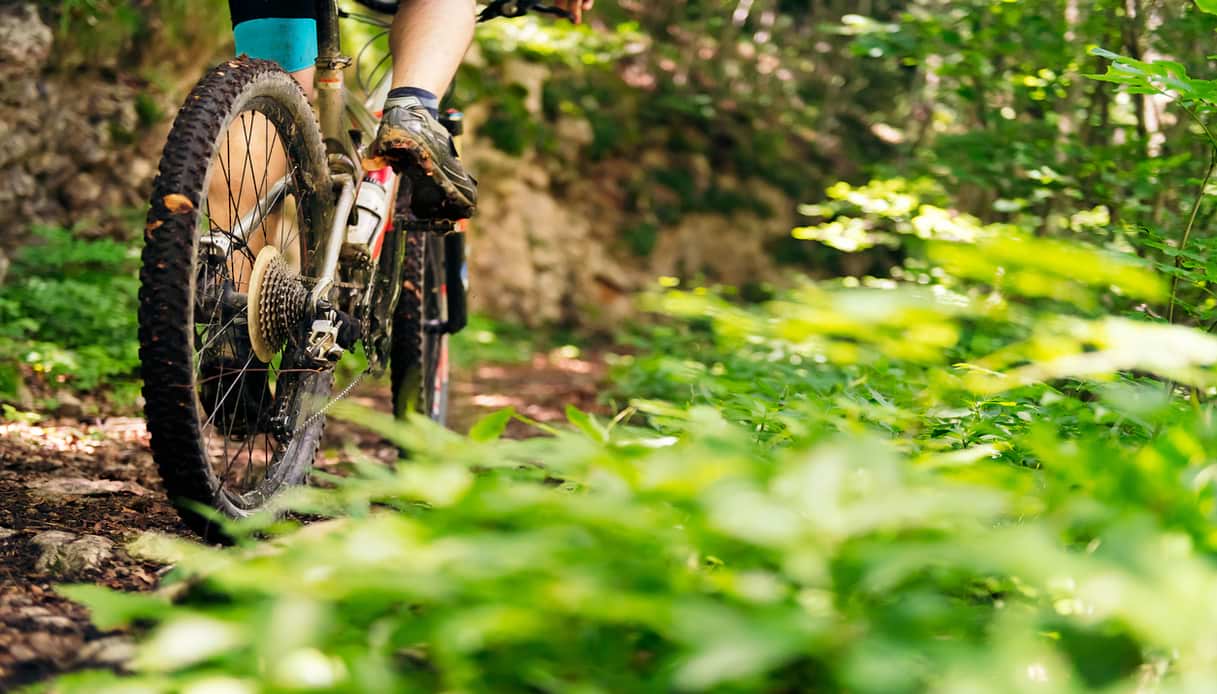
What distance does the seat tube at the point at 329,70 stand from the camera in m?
2.03

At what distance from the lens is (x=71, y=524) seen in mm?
1802

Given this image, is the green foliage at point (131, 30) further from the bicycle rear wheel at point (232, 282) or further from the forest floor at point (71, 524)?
the bicycle rear wheel at point (232, 282)

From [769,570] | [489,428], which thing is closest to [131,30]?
[489,428]

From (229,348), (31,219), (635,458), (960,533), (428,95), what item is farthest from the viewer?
(31,219)

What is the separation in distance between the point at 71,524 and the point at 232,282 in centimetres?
56

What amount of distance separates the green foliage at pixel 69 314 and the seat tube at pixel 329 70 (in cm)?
157

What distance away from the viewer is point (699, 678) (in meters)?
0.65

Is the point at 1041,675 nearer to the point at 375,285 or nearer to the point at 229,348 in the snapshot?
the point at 229,348

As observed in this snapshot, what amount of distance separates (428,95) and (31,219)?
3294 mm

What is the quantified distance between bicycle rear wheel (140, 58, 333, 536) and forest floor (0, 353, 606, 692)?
7.1 inches

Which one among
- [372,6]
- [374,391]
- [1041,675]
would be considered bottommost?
[374,391]

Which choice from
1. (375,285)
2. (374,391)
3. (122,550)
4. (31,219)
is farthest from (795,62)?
(122,550)

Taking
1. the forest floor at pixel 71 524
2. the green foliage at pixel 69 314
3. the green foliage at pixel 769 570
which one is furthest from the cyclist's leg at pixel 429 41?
the green foliage at pixel 69 314

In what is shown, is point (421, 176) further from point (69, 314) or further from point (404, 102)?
point (69, 314)
